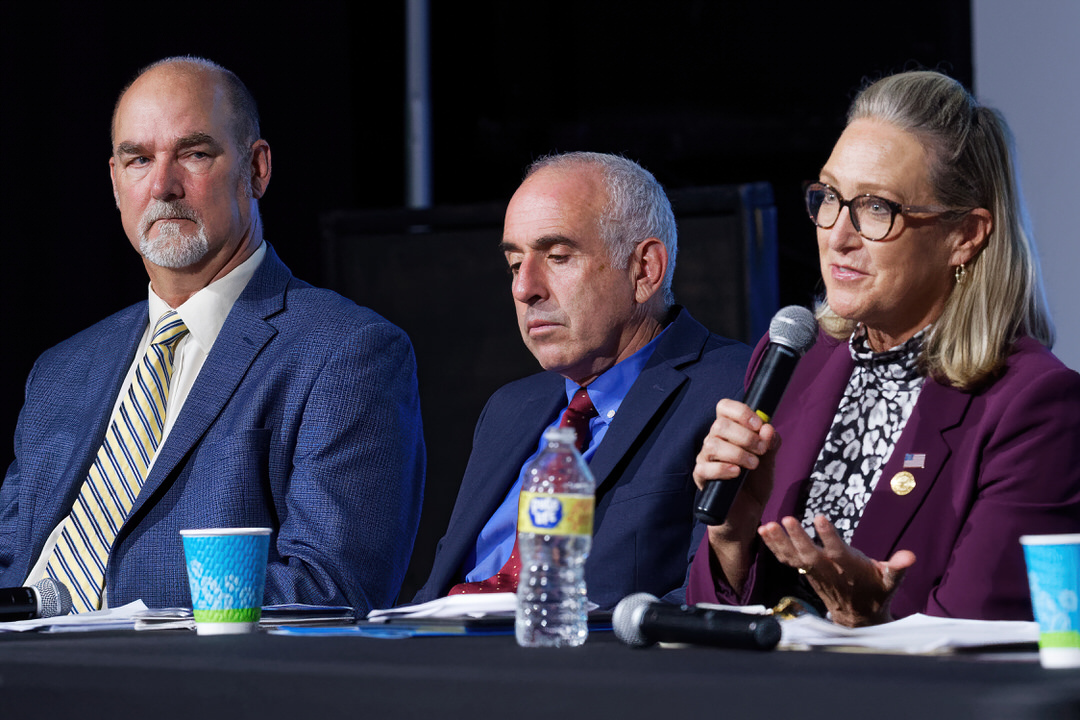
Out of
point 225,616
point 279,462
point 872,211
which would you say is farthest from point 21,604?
point 872,211

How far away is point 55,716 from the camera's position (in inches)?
46.1

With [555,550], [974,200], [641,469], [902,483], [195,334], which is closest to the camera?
[555,550]

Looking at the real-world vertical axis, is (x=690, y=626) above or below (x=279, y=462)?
above

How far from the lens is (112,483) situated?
2.48 meters

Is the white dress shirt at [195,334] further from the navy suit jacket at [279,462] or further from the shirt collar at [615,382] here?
the shirt collar at [615,382]

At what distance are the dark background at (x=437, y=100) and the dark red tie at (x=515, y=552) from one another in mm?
1170

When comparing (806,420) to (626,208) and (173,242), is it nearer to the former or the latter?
(626,208)

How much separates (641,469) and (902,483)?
1.67 feet

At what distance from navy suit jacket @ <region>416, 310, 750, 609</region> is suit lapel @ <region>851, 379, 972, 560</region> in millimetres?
342

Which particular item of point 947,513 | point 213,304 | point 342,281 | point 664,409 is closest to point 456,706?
point 947,513

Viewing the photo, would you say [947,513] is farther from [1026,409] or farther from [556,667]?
[556,667]

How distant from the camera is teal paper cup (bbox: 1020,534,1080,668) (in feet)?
3.28

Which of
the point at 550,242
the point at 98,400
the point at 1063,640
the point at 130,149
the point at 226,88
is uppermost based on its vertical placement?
the point at 226,88

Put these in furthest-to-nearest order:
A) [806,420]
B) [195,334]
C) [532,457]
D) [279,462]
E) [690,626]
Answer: [195,334] < [532,457] < [279,462] < [806,420] < [690,626]
